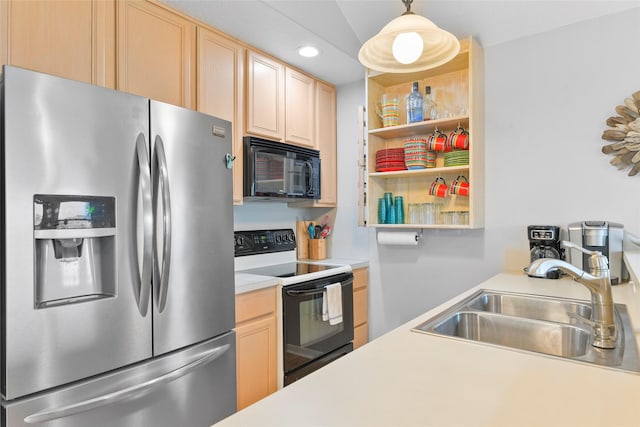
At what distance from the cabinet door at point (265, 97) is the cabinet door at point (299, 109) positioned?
0.06 m

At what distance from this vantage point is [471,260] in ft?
8.37

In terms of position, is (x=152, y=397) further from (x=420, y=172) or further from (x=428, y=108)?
(x=428, y=108)

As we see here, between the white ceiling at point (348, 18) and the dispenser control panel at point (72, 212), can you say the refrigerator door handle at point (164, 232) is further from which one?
the white ceiling at point (348, 18)

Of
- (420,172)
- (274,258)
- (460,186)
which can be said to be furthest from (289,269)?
(460,186)

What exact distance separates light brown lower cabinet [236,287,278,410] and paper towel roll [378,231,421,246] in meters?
0.90

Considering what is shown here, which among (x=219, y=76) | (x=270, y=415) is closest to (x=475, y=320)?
(x=270, y=415)

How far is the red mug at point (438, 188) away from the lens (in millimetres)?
2525

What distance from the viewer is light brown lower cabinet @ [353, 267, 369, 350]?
2.87 m

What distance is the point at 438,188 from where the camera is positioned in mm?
2543

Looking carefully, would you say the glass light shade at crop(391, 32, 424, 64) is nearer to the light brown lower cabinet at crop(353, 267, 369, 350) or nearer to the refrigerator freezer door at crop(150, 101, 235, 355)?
the refrigerator freezer door at crop(150, 101, 235, 355)

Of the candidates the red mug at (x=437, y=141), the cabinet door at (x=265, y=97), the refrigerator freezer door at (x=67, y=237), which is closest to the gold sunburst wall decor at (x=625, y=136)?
the red mug at (x=437, y=141)

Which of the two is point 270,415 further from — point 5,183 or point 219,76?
point 219,76

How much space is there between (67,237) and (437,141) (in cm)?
203

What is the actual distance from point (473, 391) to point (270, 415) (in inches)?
16.0
